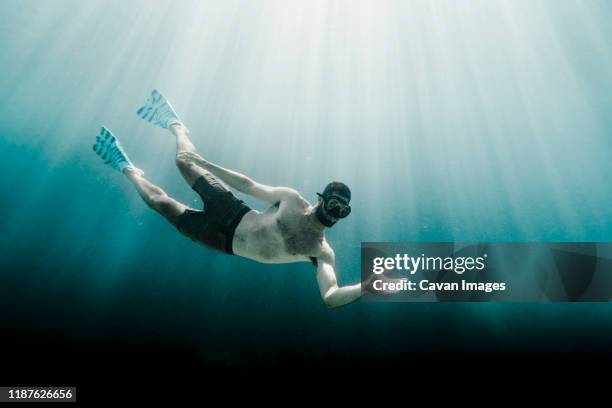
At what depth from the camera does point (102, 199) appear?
19172mm

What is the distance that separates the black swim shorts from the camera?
4168 millimetres

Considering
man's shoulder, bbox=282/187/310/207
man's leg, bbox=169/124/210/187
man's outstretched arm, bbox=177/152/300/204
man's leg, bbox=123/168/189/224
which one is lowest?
man's shoulder, bbox=282/187/310/207

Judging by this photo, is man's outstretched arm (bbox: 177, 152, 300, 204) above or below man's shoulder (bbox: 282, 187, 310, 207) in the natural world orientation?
above

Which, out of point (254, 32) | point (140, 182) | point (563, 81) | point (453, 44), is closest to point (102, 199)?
point (254, 32)

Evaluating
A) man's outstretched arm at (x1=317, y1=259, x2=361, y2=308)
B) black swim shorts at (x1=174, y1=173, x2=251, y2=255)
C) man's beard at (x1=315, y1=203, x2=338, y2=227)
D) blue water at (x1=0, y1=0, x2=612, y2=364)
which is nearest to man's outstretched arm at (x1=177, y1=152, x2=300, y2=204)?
man's beard at (x1=315, y1=203, x2=338, y2=227)

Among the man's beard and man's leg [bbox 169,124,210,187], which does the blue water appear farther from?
the man's beard

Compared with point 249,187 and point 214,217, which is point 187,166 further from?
point 249,187

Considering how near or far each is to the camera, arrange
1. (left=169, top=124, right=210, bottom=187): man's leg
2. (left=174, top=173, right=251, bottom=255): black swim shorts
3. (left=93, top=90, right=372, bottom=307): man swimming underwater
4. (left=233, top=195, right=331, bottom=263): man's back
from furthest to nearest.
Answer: (left=169, top=124, right=210, bottom=187): man's leg → (left=174, top=173, right=251, bottom=255): black swim shorts → (left=233, top=195, right=331, bottom=263): man's back → (left=93, top=90, right=372, bottom=307): man swimming underwater

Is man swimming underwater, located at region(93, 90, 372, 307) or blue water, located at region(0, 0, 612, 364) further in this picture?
blue water, located at region(0, 0, 612, 364)

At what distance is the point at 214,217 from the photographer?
4.28m

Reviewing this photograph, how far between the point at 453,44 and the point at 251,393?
1732 cm

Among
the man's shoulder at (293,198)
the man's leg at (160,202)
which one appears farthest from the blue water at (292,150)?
the man's shoulder at (293,198)

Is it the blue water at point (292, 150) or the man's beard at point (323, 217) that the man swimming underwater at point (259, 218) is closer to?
the man's beard at point (323, 217)

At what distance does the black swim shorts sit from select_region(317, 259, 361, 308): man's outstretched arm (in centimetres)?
111
